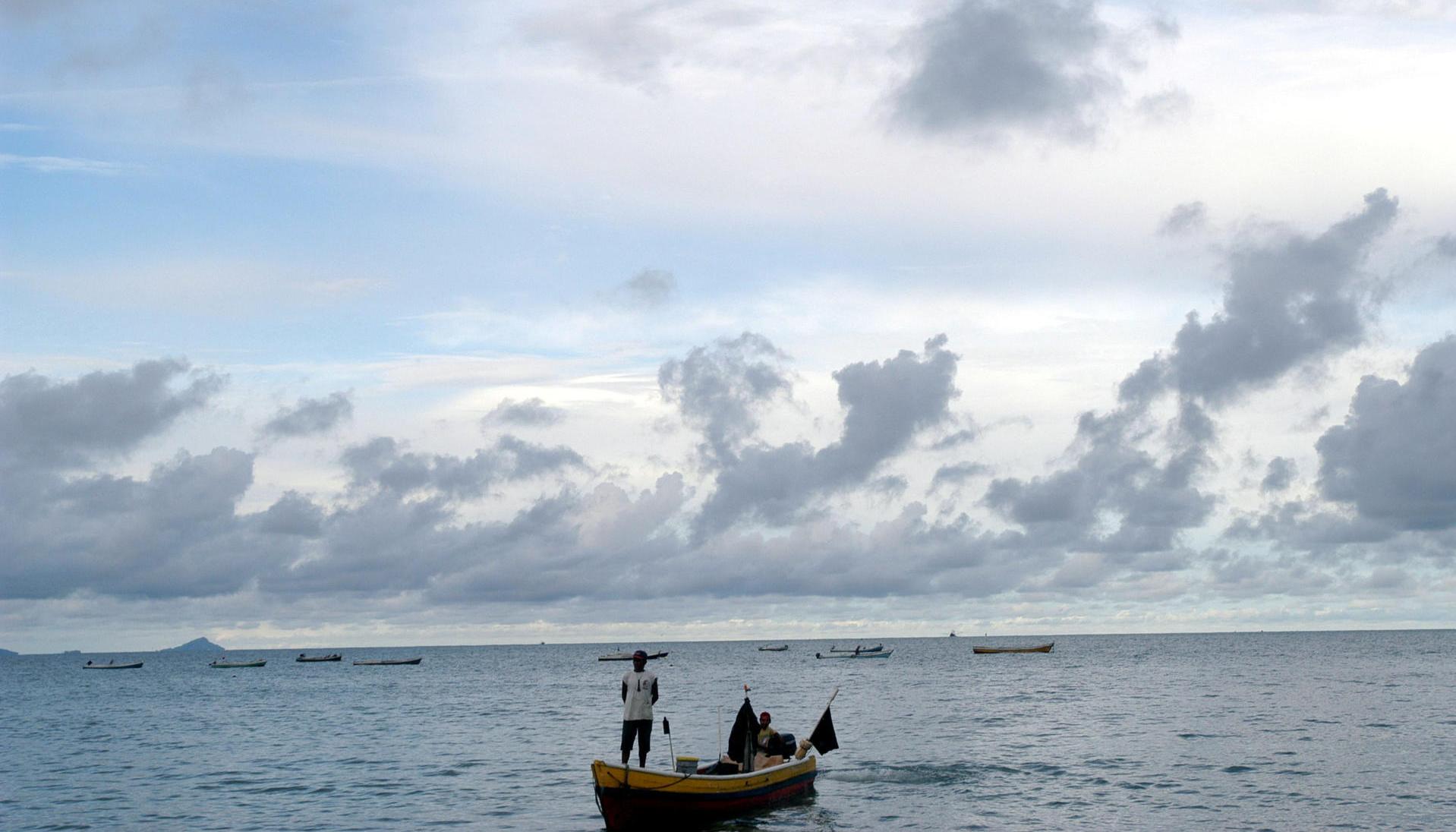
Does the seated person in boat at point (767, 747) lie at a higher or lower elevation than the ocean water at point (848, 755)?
higher

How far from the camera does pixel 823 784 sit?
140 feet

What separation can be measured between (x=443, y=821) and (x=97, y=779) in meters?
21.1

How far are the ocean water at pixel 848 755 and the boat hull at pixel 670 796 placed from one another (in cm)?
113

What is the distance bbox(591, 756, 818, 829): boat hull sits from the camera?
3055 cm

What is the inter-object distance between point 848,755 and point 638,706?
900 inches

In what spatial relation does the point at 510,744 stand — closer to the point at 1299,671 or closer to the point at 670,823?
the point at 670,823

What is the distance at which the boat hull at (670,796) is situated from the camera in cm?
3055

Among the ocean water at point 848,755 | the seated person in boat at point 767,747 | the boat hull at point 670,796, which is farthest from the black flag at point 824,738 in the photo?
the boat hull at point 670,796

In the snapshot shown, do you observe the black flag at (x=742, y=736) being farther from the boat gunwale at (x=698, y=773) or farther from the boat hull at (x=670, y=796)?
the boat hull at (x=670, y=796)

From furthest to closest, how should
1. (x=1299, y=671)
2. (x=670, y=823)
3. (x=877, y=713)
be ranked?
A: (x=1299, y=671)
(x=877, y=713)
(x=670, y=823)

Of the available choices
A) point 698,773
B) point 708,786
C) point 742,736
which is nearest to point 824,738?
point 742,736

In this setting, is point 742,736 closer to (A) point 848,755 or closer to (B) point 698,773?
(B) point 698,773

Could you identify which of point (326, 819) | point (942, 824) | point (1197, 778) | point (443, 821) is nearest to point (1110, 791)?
point (1197, 778)

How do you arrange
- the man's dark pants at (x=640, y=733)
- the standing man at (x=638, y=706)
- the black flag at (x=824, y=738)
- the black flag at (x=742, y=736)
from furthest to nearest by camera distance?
1. the black flag at (x=824, y=738)
2. the black flag at (x=742, y=736)
3. the man's dark pants at (x=640, y=733)
4. the standing man at (x=638, y=706)
